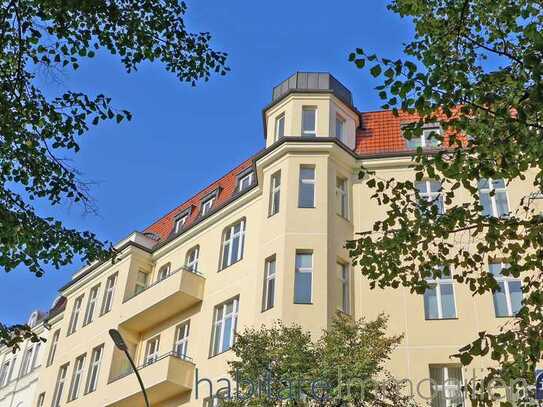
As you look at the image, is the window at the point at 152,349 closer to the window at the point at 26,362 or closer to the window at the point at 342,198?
the window at the point at 342,198

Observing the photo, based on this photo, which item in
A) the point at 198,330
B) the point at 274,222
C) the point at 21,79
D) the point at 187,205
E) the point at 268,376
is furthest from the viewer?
the point at 187,205

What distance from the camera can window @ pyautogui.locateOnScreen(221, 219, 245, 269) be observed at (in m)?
24.3

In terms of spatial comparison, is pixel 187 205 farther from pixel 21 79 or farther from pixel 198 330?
pixel 21 79

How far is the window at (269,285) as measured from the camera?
67.8 ft

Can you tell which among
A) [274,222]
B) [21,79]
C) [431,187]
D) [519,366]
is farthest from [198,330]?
[519,366]

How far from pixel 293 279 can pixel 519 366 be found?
11922 mm

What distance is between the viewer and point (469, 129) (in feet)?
30.5

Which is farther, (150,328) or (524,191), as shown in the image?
(150,328)

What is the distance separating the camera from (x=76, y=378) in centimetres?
2814

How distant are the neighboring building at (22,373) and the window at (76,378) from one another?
594 centimetres

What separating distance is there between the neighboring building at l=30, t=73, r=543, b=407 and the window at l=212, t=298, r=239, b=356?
0.13ft

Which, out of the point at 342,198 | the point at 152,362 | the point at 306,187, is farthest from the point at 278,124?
the point at 152,362

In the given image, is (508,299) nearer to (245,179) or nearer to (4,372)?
(245,179)

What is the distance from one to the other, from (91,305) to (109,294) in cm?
144
